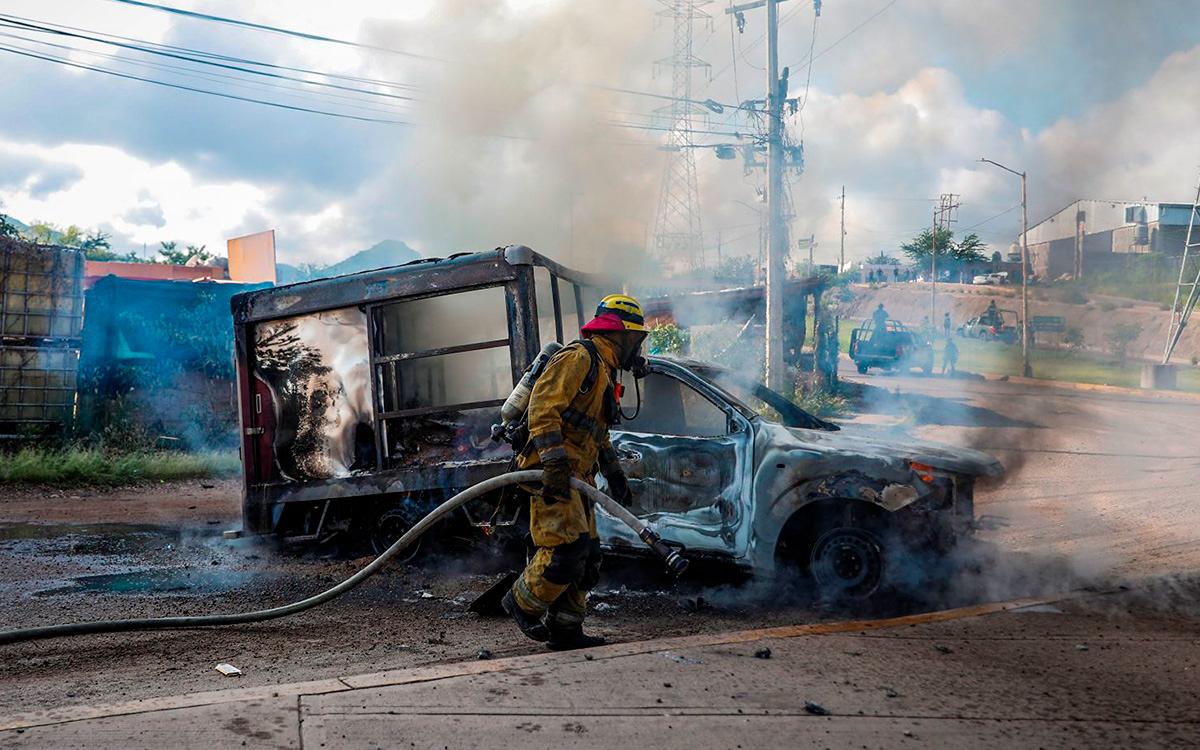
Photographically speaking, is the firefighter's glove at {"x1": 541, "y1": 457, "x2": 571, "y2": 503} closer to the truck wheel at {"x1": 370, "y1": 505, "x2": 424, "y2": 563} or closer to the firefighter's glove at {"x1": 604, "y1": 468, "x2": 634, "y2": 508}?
the firefighter's glove at {"x1": 604, "y1": 468, "x2": 634, "y2": 508}

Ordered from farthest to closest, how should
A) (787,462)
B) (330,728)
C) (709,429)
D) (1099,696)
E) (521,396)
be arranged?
(709,429) → (787,462) → (521,396) → (1099,696) → (330,728)

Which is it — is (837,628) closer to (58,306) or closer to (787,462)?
(787,462)

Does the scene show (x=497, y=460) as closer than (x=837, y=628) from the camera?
No

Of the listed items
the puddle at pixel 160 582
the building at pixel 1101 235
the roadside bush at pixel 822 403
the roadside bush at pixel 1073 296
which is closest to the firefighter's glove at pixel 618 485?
the puddle at pixel 160 582

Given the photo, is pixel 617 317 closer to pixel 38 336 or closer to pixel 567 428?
pixel 567 428

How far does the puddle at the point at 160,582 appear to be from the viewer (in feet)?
20.7

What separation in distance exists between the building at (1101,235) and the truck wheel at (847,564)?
527 centimetres

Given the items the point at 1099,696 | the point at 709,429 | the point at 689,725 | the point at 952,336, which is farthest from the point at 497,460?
the point at 952,336

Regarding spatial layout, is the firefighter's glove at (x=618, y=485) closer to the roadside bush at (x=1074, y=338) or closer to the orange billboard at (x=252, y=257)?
the roadside bush at (x=1074, y=338)

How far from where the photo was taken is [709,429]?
6074mm

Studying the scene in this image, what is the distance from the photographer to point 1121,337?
1892 centimetres

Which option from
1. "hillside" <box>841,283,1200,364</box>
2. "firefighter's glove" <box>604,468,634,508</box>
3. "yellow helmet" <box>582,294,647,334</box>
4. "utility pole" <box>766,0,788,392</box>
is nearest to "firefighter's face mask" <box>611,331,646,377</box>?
"yellow helmet" <box>582,294,647,334</box>

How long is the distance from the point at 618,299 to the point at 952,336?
80.1 ft

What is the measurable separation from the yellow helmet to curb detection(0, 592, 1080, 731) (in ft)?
5.19
